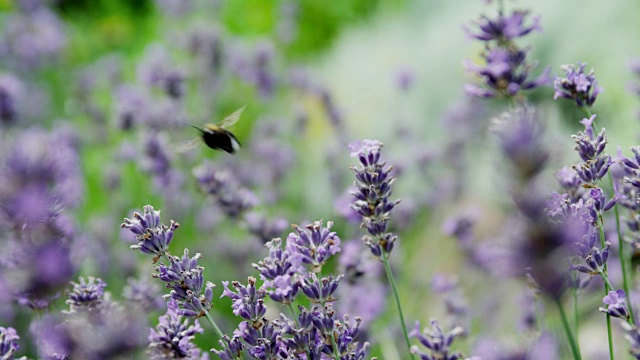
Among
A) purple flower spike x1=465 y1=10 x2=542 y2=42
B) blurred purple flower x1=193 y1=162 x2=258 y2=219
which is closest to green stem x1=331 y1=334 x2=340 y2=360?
purple flower spike x1=465 y1=10 x2=542 y2=42

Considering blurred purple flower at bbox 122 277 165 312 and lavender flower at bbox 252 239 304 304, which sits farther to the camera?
blurred purple flower at bbox 122 277 165 312

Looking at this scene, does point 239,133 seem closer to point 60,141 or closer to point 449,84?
point 449,84

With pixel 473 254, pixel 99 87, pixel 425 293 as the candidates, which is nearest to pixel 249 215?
pixel 473 254

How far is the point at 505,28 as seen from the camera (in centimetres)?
209

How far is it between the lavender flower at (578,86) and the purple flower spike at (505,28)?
0.29 metres

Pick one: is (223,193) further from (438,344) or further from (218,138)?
(438,344)

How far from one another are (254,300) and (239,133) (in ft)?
17.1

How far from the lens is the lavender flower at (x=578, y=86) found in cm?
181

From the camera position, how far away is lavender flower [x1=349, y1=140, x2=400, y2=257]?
5.35 feet

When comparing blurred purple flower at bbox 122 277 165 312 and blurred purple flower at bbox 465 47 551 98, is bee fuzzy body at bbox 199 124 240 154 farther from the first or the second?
blurred purple flower at bbox 465 47 551 98

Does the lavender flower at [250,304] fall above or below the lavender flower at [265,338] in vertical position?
above

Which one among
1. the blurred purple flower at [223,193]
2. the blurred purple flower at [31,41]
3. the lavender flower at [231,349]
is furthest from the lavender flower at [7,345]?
the blurred purple flower at [31,41]

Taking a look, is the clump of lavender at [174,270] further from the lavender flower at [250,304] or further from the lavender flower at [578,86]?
the lavender flower at [578,86]

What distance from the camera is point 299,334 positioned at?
1476mm
